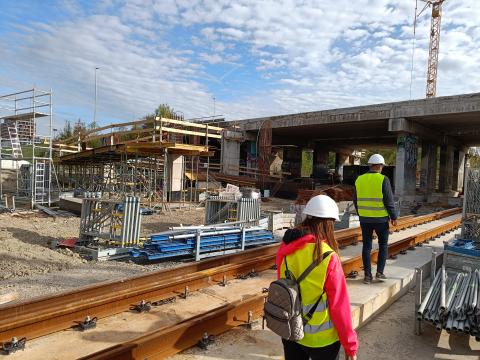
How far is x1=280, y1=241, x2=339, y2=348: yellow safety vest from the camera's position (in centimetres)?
250

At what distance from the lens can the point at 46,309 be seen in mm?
5277

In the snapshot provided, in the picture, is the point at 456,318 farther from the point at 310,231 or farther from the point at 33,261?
the point at 33,261

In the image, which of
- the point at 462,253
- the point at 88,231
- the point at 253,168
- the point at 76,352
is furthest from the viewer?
the point at 253,168

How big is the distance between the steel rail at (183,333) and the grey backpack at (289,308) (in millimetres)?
1715

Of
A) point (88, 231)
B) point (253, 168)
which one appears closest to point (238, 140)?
point (253, 168)

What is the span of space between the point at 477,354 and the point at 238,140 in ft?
102

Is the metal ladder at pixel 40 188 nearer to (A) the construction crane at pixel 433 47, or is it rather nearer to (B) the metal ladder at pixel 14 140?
(B) the metal ladder at pixel 14 140

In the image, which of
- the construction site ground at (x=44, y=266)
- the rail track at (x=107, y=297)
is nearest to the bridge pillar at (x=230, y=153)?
the construction site ground at (x=44, y=266)

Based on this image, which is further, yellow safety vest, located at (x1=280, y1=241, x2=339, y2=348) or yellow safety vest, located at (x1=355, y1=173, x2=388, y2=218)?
yellow safety vest, located at (x1=355, y1=173, x2=388, y2=218)

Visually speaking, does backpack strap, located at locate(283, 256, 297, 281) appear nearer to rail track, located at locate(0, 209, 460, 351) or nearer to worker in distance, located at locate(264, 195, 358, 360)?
worker in distance, located at locate(264, 195, 358, 360)

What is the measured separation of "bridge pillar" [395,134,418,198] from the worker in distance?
26422 mm

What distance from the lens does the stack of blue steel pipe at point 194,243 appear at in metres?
8.84

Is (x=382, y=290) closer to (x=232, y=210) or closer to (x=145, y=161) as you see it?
(x=232, y=210)

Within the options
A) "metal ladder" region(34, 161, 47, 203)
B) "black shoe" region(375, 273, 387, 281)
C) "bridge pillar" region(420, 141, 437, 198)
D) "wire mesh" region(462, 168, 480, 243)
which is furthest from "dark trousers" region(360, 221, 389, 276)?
"bridge pillar" region(420, 141, 437, 198)
